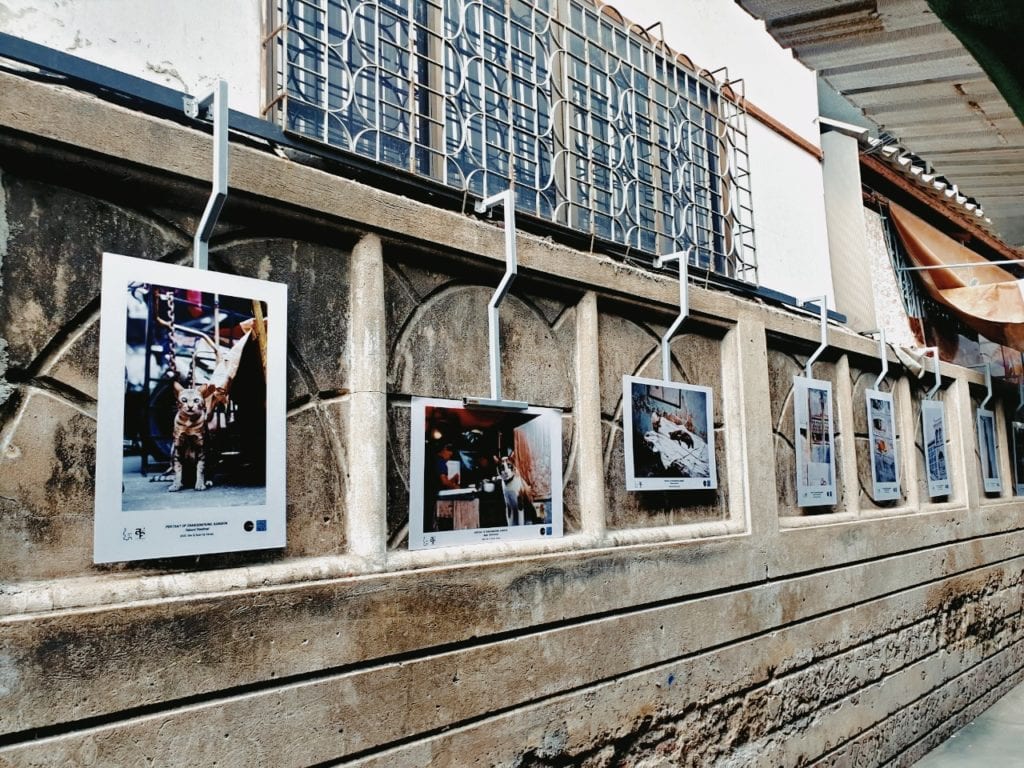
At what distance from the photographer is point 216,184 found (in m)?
2.19

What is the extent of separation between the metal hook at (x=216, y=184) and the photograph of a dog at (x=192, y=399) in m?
0.12

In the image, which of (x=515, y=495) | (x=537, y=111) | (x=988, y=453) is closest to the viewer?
(x=515, y=495)

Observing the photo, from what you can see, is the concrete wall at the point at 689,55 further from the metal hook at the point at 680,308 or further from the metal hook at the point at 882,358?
the metal hook at the point at 680,308

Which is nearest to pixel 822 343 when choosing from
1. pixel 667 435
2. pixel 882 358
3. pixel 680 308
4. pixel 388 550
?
pixel 882 358

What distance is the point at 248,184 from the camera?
230 cm

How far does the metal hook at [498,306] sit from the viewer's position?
294 centimetres

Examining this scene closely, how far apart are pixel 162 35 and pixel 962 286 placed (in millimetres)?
6767

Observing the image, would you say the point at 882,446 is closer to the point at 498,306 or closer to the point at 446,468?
the point at 498,306

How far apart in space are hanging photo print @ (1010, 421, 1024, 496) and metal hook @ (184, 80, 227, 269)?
7053mm

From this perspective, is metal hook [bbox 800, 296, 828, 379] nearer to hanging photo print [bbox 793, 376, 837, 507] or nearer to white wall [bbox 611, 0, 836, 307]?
hanging photo print [bbox 793, 376, 837, 507]

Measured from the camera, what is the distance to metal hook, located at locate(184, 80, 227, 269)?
2.19 meters

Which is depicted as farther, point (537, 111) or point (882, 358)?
point (882, 358)

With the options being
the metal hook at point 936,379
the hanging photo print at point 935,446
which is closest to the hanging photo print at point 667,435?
the hanging photo print at point 935,446

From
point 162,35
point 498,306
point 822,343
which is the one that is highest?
point 162,35
